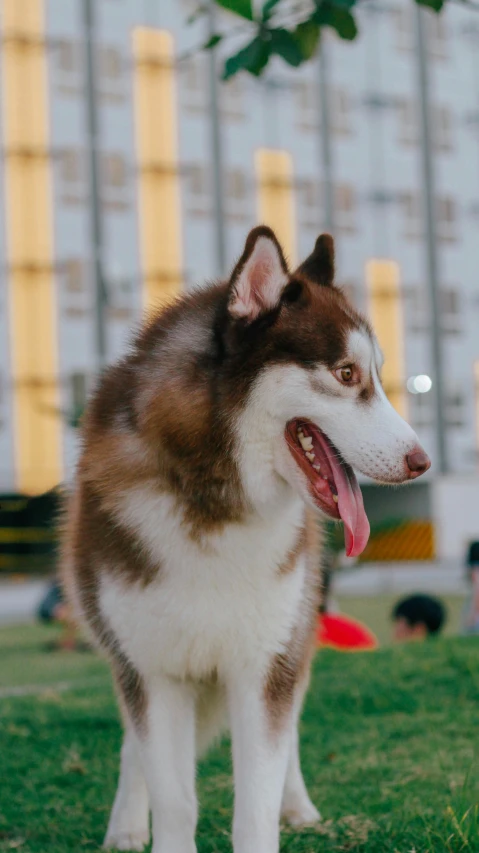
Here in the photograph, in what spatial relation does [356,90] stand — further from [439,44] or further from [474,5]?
[474,5]

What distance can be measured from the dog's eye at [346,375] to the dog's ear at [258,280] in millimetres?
256

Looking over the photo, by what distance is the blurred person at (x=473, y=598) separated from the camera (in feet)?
32.9

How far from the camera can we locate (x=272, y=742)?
330 cm

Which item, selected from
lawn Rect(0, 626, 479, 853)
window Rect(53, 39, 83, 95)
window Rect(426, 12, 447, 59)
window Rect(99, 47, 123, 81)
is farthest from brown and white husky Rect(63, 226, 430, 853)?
window Rect(426, 12, 447, 59)

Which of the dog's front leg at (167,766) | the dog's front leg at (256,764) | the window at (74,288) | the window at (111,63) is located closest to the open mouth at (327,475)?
the dog's front leg at (256,764)

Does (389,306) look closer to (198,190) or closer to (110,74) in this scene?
(198,190)

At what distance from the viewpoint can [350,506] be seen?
3.13 m

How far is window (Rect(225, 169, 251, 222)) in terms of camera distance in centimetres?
3134

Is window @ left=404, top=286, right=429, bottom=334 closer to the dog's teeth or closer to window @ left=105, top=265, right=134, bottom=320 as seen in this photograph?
window @ left=105, top=265, right=134, bottom=320

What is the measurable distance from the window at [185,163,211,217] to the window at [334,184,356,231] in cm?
424

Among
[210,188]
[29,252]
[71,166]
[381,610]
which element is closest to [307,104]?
[210,188]

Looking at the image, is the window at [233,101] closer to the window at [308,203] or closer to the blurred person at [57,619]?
the window at [308,203]

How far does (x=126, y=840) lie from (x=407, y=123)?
33.2 m

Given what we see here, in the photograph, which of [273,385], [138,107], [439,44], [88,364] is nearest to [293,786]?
[273,385]
